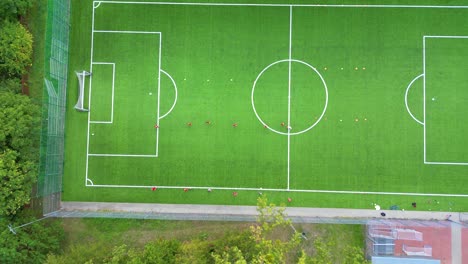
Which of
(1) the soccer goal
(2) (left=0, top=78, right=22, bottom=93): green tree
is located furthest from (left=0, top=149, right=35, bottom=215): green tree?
(1) the soccer goal

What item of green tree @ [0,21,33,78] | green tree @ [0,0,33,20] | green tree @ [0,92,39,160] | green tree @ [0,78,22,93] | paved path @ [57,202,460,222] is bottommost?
paved path @ [57,202,460,222]

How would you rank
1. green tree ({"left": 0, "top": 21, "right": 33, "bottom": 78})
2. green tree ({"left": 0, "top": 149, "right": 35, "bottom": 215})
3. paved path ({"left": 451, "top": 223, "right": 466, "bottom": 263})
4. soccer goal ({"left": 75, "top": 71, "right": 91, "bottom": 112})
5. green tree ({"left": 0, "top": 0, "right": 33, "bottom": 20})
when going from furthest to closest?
soccer goal ({"left": 75, "top": 71, "right": 91, "bottom": 112}) < green tree ({"left": 0, "top": 0, "right": 33, "bottom": 20}) < green tree ({"left": 0, "top": 21, "right": 33, "bottom": 78}) < paved path ({"left": 451, "top": 223, "right": 466, "bottom": 263}) < green tree ({"left": 0, "top": 149, "right": 35, "bottom": 215})

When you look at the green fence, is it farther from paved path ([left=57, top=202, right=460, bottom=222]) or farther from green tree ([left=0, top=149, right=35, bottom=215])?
paved path ([left=57, top=202, right=460, bottom=222])

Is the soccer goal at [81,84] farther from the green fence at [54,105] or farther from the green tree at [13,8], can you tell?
the green tree at [13,8]

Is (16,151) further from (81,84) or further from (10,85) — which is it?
(81,84)

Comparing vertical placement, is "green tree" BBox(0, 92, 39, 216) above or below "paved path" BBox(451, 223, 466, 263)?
above
